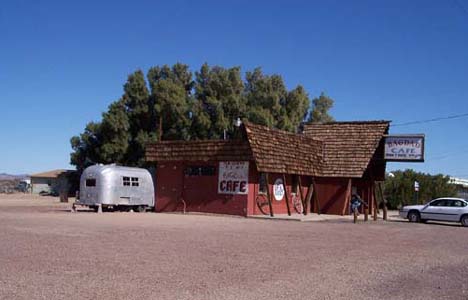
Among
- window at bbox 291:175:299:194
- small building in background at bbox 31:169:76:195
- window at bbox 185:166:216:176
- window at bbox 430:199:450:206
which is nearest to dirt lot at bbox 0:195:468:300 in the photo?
window at bbox 430:199:450:206

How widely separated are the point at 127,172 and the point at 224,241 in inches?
733

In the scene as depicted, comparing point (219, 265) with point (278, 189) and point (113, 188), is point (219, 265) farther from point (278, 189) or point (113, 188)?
point (113, 188)

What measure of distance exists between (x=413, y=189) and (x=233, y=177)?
2527cm

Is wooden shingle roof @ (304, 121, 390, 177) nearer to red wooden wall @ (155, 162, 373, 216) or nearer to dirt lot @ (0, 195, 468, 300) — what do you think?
red wooden wall @ (155, 162, 373, 216)

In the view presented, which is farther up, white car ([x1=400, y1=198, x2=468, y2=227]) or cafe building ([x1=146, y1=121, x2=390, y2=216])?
cafe building ([x1=146, y1=121, x2=390, y2=216])

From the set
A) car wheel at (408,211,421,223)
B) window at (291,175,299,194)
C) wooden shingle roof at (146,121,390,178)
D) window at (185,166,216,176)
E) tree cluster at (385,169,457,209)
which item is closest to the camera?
wooden shingle roof at (146,121,390,178)

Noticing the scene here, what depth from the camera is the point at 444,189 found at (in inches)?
2063

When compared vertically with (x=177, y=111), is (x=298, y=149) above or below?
below

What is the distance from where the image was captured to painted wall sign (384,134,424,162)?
35.2 metres

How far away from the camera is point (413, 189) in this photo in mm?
52250

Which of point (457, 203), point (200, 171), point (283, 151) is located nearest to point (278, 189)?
point (283, 151)

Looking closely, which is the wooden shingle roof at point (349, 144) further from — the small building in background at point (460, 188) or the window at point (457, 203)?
the small building in background at point (460, 188)

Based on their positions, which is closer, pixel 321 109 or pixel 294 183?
pixel 294 183

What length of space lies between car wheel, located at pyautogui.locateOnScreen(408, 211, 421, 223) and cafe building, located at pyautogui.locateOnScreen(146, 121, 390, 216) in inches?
93.3
